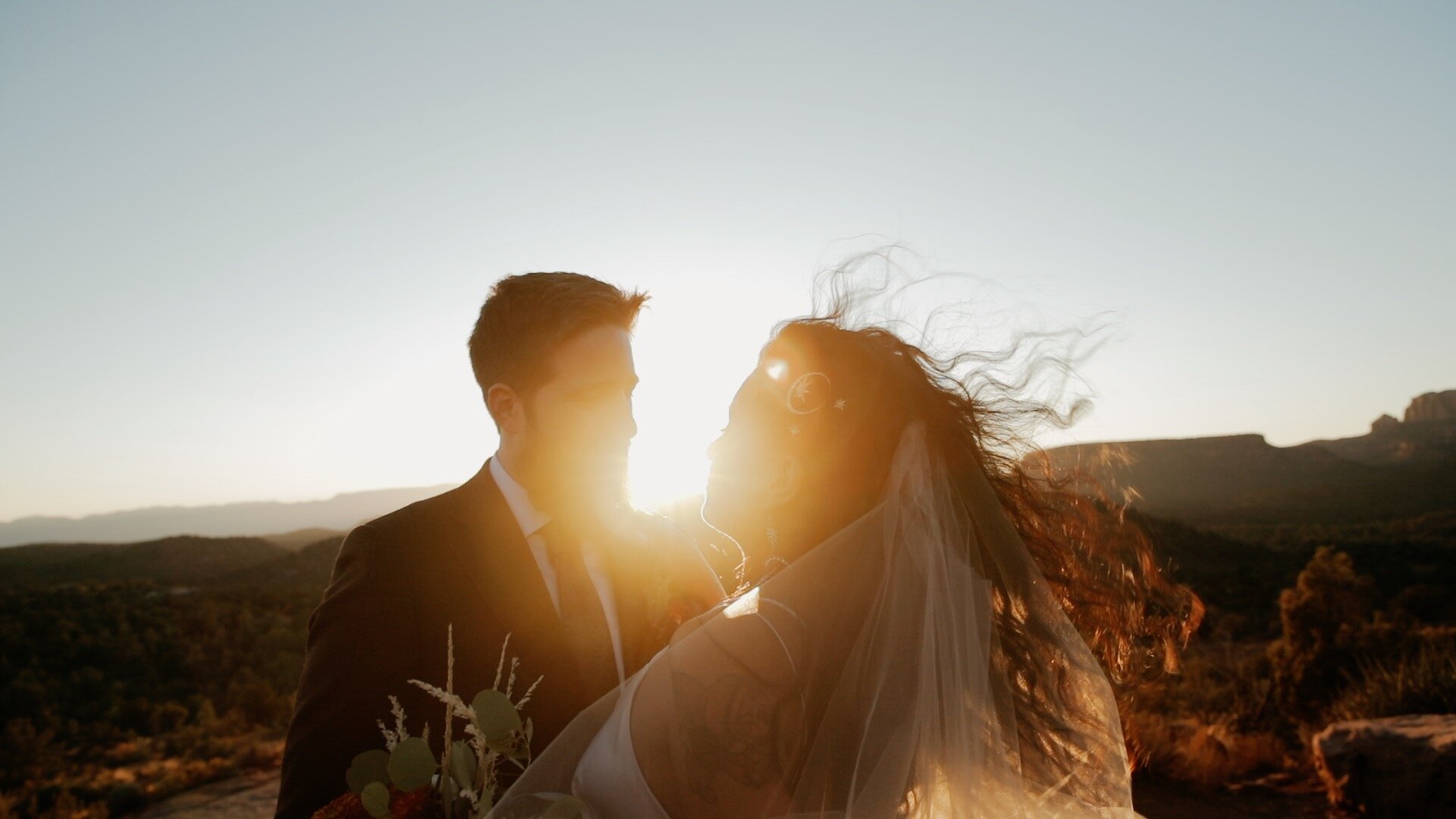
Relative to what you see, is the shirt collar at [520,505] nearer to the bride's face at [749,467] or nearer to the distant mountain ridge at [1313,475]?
the bride's face at [749,467]

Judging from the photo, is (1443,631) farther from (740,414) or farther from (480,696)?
(480,696)

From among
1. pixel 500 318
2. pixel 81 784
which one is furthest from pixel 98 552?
pixel 500 318

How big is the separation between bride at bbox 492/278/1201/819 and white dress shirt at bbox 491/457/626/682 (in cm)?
78

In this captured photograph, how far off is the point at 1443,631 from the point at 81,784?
1989cm

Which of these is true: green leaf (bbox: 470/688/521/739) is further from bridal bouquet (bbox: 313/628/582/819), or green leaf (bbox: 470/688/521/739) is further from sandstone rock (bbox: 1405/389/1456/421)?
sandstone rock (bbox: 1405/389/1456/421)

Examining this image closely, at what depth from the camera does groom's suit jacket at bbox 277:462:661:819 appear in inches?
92.5

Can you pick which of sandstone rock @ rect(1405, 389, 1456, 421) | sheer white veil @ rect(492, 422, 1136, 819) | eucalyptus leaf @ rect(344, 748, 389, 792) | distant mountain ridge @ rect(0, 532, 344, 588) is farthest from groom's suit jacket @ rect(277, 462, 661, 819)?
sandstone rock @ rect(1405, 389, 1456, 421)

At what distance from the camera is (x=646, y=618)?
120 inches

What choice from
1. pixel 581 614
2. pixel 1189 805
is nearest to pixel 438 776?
pixel 581 614

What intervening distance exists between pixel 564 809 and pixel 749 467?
1058 mm

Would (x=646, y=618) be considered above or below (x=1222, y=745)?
above

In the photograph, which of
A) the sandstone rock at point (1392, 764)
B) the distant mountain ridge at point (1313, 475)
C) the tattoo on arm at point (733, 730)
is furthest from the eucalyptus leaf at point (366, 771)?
the distant mountain ridge at point (1313, 475)

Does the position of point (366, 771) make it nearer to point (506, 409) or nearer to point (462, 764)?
point (462, 764)

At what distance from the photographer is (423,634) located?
2.66 metres
